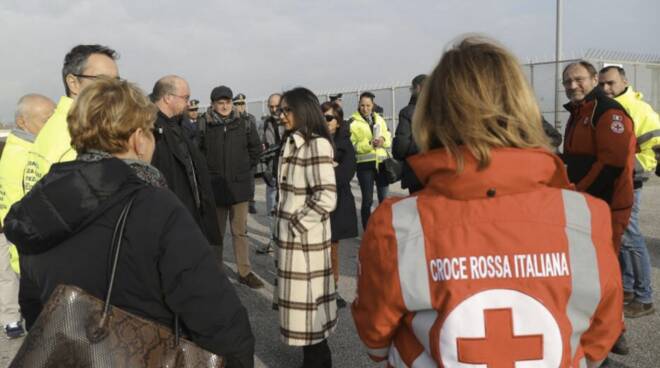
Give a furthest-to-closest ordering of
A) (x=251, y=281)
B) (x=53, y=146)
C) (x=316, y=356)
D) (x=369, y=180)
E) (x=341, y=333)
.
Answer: (x=369, y=180), (x=251, y=281), (x=341, y=333), (x=316, y=356), (x=53, y=146)

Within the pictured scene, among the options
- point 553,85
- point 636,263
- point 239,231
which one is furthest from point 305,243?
point 553,85

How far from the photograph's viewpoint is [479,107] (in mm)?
1307

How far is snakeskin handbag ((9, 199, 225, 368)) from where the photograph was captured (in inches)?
54.4

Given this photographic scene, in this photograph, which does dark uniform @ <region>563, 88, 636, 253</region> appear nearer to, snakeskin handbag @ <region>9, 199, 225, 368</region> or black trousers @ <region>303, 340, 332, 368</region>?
black trousers @ <region>303, 340, 332, 368</region>

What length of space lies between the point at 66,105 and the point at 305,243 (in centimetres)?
161

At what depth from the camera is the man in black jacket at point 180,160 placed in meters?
3.39

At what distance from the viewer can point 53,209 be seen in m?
1.51

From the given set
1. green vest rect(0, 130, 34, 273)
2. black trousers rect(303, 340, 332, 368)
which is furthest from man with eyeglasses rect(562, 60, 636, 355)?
green vest rect(0, 130, 34, 273)

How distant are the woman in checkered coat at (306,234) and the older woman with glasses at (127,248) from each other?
168cm

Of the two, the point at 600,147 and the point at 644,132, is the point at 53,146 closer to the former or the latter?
the point at 600,147

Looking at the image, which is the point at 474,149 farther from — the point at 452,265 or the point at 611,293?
the point at 611,293

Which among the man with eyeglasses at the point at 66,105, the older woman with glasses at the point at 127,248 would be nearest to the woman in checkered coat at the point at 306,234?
the man with eyeglasses at the point at 66,105

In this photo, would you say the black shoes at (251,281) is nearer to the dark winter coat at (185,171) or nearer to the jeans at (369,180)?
the dark winter coat at (185,171)

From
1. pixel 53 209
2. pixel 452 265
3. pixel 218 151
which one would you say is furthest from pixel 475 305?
pixel 218 151
